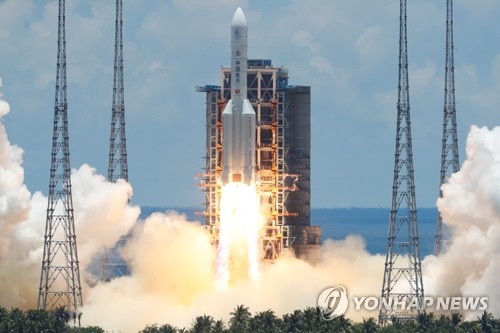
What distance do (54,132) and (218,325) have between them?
1907 centimetres

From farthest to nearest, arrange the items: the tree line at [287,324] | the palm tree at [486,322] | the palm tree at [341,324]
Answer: the tree line at [287,324] → the palm tree at [341,324] → the palm tree at [486,322]

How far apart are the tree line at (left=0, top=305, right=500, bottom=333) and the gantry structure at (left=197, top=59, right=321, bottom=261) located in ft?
62.5

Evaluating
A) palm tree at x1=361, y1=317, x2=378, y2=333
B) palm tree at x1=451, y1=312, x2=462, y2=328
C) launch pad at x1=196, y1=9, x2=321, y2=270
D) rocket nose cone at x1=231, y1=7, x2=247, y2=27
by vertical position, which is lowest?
palm tree at x1=361, y1=317, x2=378, y2=333

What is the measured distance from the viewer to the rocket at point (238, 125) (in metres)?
129

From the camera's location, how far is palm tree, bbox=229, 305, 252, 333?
374 feet

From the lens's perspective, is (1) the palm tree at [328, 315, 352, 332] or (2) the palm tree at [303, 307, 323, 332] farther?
(2) the palm tree at [303, 307, 323, 332]

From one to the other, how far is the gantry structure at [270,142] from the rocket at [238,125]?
2.89 meters

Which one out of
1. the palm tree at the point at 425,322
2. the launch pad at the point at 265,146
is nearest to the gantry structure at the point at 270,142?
the launch pad at the point at 265,146

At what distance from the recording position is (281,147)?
138m

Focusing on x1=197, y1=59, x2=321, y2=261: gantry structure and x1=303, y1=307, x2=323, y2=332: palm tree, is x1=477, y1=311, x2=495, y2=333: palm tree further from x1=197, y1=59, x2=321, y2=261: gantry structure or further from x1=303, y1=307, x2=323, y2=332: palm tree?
x1=197, y1=59, x2=321, y2=261: gantry structure

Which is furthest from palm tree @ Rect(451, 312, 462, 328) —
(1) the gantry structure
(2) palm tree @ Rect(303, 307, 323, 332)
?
(1) the gantry structure

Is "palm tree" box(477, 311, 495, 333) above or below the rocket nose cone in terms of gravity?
below

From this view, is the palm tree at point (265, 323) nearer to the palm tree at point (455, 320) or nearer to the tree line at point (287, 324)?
the tree line at point (287, 324)

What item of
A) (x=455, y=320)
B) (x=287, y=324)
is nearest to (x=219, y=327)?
(x=287, y=324)
